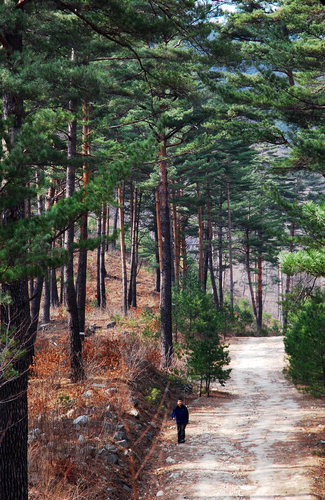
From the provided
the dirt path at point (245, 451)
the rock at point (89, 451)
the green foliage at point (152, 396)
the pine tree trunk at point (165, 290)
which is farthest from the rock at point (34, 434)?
the pine tree trunk at point (165, 290)

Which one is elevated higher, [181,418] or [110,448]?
[181,418]

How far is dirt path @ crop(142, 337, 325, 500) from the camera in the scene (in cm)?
927

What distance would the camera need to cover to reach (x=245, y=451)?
11500 mm

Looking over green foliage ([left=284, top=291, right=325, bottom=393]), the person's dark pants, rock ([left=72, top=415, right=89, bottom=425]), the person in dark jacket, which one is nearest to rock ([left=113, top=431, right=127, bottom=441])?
rock ([left=72, top=415, right=89, bottom=425])

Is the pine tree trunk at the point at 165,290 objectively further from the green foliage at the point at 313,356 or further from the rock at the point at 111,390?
the green foliage at the point at 313,356

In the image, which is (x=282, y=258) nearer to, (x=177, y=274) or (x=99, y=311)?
(x=99, y=311)

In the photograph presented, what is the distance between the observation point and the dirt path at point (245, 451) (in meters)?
9.27

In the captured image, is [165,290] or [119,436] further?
[165,290]

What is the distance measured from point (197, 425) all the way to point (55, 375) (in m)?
4.36

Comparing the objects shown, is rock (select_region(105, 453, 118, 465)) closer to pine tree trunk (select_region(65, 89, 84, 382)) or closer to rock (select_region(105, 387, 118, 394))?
rock (select_region(105, 387, 118, 394))

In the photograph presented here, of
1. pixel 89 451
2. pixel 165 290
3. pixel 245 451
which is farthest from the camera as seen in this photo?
pixel 165 290

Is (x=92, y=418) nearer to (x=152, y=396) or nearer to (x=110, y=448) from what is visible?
(x=110, y=448)

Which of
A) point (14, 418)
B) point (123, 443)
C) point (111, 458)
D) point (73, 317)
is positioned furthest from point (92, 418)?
point (14, 418)

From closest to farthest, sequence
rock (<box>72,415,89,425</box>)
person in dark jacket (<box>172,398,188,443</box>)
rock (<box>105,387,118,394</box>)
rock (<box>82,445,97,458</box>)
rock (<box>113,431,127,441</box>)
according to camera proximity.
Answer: rock (<box>82,445,97,458</box>)
rock (<box>72,415,89,425</box>)
rock (<box>113,431,127,441</box>)
person in dark jacket (<box>172,398,188,443</box>)
rock (<box>105,387,118,394</box>)
